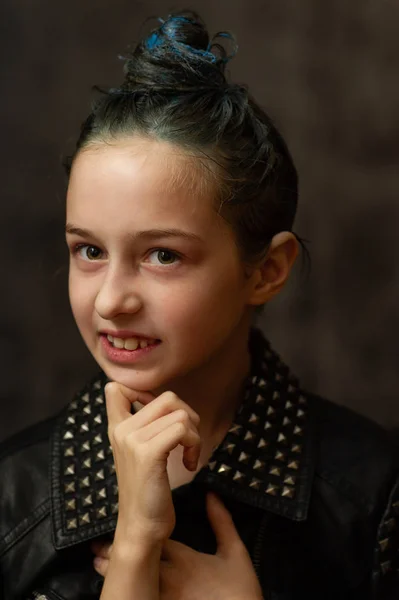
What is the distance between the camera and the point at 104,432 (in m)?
1.36

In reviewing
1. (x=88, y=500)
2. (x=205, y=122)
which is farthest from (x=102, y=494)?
(x=205, y=122)

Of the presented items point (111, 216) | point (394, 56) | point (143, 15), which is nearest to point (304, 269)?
point (394, 56)

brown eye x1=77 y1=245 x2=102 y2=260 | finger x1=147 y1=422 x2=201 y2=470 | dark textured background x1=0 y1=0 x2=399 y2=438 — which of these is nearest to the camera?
finger x1=147 y1=422 x2=201 y2=470

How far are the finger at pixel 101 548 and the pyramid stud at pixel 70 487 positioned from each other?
7cm

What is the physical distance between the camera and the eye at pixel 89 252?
1248mm

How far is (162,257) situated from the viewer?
3.98 ft

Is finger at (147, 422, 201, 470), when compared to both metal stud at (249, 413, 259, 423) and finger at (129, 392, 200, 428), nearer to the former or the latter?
finger at (129, 392, 200, 428)

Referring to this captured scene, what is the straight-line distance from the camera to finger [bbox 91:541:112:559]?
4.29 ft

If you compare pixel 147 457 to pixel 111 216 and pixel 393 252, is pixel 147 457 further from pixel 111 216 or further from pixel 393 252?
pixel 393 252

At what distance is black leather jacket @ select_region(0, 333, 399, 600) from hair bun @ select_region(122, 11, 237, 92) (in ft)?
1.29

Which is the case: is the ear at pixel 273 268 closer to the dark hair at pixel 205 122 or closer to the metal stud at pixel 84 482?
the dark hair at pixel 205 122

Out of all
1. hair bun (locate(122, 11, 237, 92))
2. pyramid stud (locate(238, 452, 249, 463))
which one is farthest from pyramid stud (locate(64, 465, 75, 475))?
hair bun (locate(122, 11, 237, 92))

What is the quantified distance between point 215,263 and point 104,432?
29 centimetres

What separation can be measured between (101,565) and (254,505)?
0.20 m
